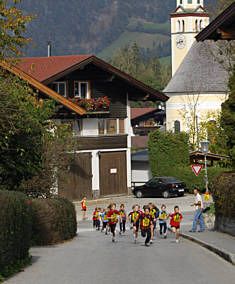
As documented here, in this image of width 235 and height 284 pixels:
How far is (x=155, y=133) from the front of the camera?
49.8 m

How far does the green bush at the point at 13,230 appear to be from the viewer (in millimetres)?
13328

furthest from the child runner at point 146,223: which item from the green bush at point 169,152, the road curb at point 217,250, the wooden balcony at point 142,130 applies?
the wooden balcony at point 142,130

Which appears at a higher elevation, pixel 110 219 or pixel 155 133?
pixel 155 133

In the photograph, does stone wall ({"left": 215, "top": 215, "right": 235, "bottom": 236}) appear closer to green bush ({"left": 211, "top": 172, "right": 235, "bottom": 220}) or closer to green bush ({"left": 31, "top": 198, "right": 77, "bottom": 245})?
green bush ({"left": 211, "top": 172, "right": 235, "bottom": 220})

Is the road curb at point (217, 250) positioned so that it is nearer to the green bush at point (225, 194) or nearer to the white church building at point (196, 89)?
the green bush at point (225, 194)

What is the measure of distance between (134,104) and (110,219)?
144m

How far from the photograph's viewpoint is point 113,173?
47.8m

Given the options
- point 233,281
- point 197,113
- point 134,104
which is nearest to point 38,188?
point 233,281

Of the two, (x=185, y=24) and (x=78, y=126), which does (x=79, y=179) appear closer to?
(x=78, y=126)

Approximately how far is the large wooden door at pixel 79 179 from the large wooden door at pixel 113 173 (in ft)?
3.83

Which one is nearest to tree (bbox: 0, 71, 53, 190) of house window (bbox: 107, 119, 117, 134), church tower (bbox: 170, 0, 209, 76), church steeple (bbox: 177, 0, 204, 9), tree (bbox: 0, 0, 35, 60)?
tree (bbox: 0, 0, 35, 60)

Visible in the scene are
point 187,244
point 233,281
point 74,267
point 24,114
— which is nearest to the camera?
point 233,281

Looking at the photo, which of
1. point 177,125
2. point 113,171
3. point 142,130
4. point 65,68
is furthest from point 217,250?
point 142,130

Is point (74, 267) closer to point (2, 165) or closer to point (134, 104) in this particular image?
point (2, 165)
